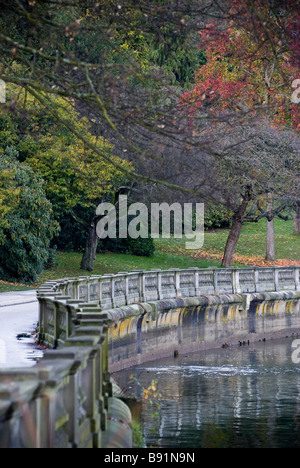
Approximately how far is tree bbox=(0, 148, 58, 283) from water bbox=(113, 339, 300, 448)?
1225 centimetres

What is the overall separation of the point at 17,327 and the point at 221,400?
486 cm

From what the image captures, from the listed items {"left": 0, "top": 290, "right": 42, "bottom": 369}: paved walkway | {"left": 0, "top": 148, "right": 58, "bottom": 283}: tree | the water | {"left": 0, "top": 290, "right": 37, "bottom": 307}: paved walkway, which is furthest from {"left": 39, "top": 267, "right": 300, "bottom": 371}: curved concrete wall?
{"left": 0, "top": 148, "right": 58, "bottom": 283}: tree

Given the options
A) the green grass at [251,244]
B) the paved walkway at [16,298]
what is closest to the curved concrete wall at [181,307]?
the paved walkway at [16,298]

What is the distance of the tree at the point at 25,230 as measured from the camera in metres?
36.7

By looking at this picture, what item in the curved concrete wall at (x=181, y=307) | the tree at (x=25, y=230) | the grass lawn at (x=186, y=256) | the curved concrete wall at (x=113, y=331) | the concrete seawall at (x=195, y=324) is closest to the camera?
the curved concrete wall at (x=113, y=331)

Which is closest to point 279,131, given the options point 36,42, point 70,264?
point 70,264

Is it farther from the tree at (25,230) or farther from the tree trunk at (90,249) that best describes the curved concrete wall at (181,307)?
the tree trunk at (90,249)

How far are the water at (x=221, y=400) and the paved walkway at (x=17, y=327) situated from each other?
8.05 ft

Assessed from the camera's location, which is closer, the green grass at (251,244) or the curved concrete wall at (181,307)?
the curved concrete wall at (181,307)

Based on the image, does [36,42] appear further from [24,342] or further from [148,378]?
[148,378]

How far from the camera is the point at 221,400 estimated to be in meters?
19.0

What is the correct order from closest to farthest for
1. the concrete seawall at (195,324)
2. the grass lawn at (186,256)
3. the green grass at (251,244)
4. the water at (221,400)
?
1. the water at (221,400)
2. the concrete seawall at (195,324)
3. the grass lawn at (186,256)
4. the green grass at (251,244)

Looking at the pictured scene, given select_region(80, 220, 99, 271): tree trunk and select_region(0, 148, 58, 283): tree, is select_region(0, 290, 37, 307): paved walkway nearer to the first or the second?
select_region(0, 148, 58, 283): tree

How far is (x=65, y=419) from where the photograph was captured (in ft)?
24.8
